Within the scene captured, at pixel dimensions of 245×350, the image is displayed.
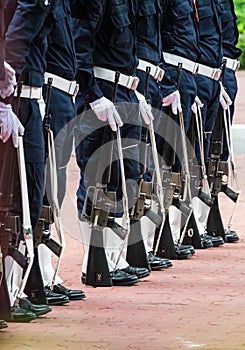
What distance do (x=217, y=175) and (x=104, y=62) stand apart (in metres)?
2.58

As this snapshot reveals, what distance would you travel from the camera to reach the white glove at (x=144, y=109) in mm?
8555

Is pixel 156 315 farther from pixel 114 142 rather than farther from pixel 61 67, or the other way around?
pixel 61 67

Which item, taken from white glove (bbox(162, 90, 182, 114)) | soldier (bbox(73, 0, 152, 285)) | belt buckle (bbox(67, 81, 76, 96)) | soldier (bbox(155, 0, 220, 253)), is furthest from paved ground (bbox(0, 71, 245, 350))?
belt buckle (bbox(67, 81, 76, 96))

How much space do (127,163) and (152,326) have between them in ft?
5.32

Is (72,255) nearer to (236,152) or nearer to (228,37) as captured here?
(228,37)

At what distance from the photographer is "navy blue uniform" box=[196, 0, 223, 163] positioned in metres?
10.1

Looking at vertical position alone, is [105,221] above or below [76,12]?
below

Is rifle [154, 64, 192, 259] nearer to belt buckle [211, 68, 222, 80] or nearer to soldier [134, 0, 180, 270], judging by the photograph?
soldier [134, 0, 180, 270]

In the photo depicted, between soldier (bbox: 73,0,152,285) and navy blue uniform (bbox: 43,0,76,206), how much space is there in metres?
0.33

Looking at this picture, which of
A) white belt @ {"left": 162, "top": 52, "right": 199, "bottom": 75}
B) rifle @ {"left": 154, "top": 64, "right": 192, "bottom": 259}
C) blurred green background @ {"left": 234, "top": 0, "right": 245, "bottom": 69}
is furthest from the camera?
blurred green background @ {"left": 234, "top": 0, "right": 245, "bottom": 69}

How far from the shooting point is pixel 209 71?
10117 millimetres

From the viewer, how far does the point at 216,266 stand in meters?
9.25

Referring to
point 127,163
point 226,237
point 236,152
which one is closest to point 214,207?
point 226,237

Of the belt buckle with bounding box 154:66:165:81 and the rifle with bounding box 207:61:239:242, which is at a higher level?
the belt buckle with bounding box 154:66:165:81
